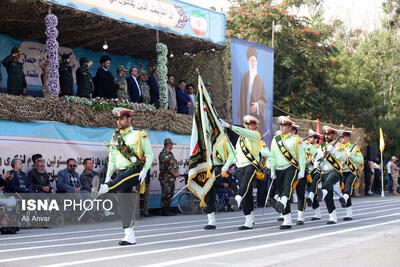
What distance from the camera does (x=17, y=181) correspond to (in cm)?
1284

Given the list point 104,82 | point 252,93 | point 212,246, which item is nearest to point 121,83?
point 104,82

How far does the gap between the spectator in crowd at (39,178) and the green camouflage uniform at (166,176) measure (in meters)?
3.89

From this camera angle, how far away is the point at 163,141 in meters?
17.9

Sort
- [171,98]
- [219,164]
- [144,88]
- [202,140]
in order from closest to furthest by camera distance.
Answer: [202,140]
[219,164]
[144,88]
[171,98]

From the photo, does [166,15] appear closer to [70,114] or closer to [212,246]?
[70,114]

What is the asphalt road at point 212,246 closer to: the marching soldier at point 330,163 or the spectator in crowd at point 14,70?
the marching soldier at point 330,163

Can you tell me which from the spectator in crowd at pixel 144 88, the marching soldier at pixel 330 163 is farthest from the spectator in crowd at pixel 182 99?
the marching soldier at pixel 330 163

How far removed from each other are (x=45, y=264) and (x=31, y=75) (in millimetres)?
12995

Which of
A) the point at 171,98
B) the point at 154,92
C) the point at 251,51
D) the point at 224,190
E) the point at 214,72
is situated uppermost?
the point at 251,51

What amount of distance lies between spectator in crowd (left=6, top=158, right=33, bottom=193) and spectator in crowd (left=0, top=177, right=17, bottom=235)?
144mm

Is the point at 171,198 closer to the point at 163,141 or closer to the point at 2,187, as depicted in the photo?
the point at 163,141

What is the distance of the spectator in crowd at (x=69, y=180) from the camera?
1408cm

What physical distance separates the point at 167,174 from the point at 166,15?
187 inches

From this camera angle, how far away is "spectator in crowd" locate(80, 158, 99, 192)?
14797 mm
